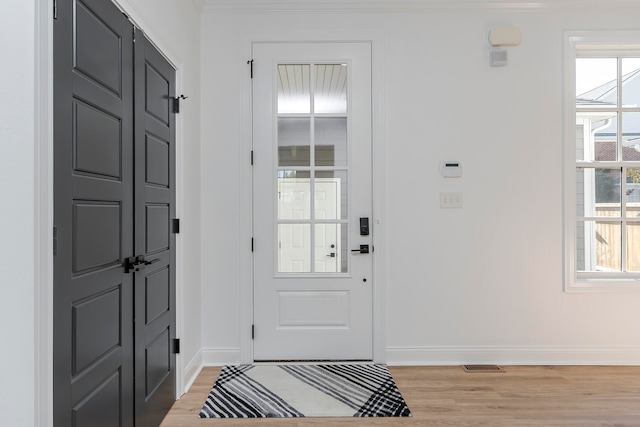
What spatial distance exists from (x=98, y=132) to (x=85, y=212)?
0.32 m

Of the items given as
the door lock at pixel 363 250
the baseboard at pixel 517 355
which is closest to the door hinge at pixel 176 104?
the door lock at pixel 363 250

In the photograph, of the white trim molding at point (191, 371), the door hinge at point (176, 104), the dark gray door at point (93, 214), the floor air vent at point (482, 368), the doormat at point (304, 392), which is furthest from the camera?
the floor air vent at point (482, 368)

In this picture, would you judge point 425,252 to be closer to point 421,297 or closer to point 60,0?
point 421,297

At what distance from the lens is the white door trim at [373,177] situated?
9.71ft

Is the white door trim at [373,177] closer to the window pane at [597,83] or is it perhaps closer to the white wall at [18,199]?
the window pane at [597,83]

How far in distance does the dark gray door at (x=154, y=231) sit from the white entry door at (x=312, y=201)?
0.76m

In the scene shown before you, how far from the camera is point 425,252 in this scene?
3006mm

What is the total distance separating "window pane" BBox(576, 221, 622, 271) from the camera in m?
3.11

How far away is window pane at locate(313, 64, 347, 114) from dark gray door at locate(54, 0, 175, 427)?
3.64 feet

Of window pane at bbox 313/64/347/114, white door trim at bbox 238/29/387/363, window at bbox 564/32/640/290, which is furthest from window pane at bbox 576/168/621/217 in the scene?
window pane at bbox 313/64/347/114

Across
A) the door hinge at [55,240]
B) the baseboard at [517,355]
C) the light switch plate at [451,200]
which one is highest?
the light switch plate at [451,200]

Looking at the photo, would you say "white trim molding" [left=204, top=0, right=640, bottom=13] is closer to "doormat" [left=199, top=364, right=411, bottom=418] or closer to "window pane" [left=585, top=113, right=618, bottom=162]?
"window pane" [left=585, top=113, right=618, bottom=162]

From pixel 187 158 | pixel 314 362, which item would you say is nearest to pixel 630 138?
pixel 314 362

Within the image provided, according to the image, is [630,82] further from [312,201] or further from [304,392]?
[304,392]
